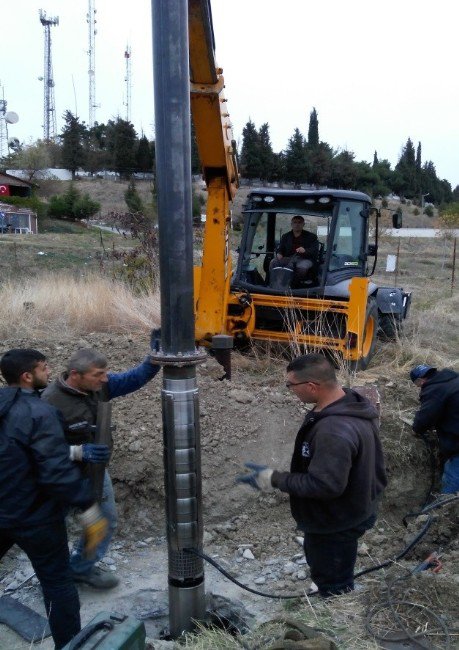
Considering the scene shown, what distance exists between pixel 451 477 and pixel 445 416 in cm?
53

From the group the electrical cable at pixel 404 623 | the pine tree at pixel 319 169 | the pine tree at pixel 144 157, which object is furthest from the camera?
the pine tree at pixel 144 157

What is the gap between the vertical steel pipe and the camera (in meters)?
3.05

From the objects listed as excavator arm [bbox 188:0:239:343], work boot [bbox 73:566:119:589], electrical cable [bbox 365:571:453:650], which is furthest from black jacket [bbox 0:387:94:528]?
excavator arm [bbox 188:0:239:343]

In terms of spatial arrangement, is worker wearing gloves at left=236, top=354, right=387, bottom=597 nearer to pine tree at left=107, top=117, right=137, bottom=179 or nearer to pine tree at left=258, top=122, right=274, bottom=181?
pine tree at left=258, top=122, right=274, bottom=181

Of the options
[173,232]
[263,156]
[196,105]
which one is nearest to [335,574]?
[173,232]

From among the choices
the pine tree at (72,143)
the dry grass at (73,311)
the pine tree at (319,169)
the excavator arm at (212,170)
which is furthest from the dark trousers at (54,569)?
the pine tree at (72,143)

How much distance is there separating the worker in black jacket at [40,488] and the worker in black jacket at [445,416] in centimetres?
333

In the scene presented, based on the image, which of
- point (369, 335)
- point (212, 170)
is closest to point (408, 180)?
point (369, 335)

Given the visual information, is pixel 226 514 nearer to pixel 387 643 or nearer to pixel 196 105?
pixel 387 643

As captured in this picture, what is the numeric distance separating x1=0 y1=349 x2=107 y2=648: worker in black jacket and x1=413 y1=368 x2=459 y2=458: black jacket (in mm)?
3323

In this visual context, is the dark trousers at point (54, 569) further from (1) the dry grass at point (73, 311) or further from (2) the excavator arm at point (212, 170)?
(1) the dry grass at point (73, 311)

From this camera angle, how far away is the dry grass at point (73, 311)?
956cm

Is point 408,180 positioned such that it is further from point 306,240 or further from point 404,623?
point 404,623

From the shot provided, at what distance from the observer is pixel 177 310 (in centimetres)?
320
